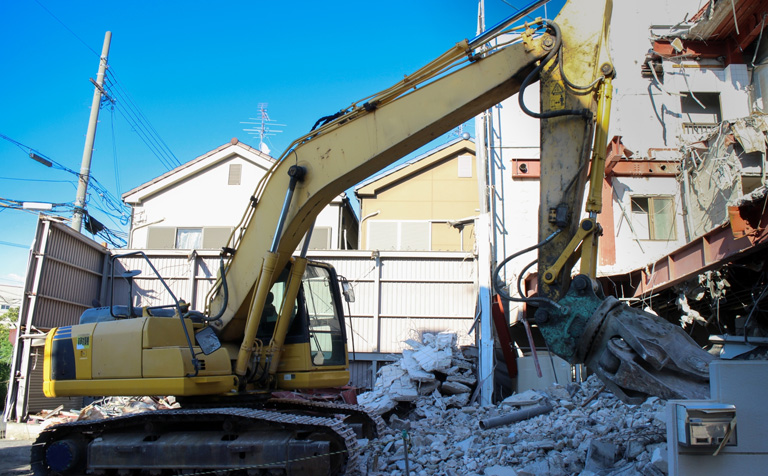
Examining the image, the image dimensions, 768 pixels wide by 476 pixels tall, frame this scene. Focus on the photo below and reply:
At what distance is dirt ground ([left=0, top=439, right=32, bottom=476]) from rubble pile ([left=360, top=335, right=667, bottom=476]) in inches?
178

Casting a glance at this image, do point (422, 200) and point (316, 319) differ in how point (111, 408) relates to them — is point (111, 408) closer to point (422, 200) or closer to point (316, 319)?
point (316, 319)

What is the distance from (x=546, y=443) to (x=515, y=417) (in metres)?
2.21

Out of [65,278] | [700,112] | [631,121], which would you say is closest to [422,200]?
[631,121]

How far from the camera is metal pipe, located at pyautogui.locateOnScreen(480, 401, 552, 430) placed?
8.52m

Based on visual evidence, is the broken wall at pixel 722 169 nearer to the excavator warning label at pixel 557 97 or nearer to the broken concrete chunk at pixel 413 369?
the broken concrete chunk at pixel 413 369

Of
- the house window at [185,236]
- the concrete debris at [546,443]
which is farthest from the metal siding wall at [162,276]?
the concrete debris at [546,443]

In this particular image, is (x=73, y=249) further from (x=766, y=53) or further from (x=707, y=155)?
(x=766, y=53)

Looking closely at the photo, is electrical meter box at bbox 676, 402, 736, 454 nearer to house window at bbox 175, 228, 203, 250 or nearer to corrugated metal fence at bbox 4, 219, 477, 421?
corrugated metal fence at bbox 4, 219, 477, 421

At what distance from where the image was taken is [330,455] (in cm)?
574

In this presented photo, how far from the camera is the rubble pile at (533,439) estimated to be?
5316 mm

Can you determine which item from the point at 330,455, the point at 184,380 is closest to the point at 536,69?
the point at 330,455

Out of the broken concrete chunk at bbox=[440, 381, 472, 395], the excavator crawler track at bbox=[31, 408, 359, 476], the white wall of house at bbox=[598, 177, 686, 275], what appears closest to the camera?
the excavator crawler track at bbox=[31, 408, 359, 476]

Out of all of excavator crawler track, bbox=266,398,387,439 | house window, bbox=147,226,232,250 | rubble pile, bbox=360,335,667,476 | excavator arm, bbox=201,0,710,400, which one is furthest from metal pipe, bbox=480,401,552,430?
house window, bbox=147,226,232,250

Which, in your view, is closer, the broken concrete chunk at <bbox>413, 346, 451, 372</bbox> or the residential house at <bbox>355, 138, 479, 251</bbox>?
the broken concrete chunk at <bbox>413, 346, 451, 372</bbox>
